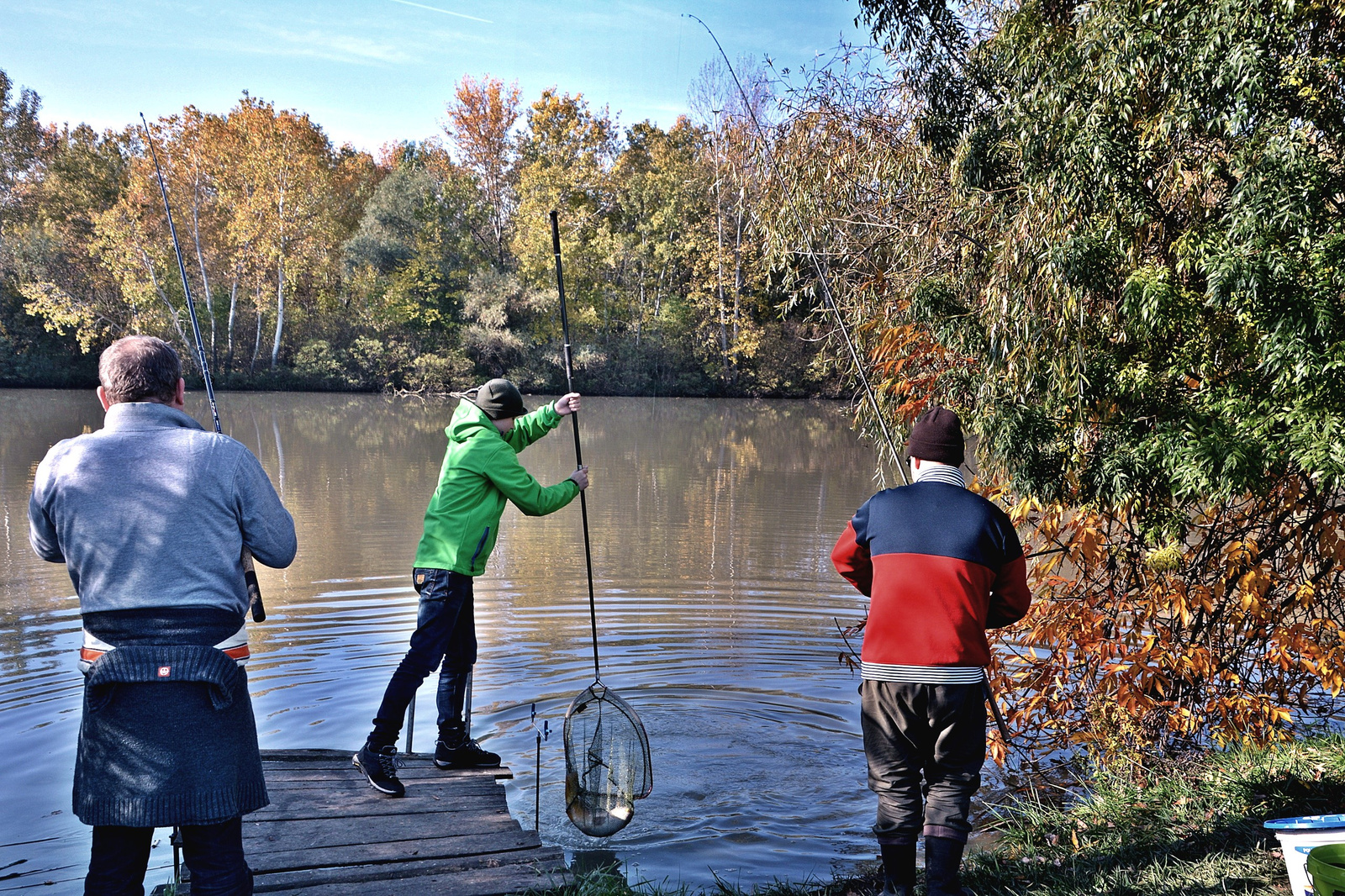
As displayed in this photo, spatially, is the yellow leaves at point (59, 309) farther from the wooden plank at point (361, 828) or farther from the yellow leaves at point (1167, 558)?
the yellow leaves at point (1167, 558)

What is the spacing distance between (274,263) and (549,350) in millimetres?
10946

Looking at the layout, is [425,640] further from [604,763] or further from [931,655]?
[931,655]

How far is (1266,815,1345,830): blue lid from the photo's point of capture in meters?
3.25

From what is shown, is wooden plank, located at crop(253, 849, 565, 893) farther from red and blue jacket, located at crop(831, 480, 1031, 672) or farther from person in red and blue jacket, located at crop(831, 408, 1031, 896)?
red and blue jacket, located at crop(831, 480, 1031, 672)

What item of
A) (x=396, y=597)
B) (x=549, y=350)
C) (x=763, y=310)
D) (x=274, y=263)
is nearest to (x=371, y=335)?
(x=274, y=263)

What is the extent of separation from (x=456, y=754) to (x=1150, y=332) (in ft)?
A: 11.7

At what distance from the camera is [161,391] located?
2.88m

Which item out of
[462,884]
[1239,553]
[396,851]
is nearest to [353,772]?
[396,851]

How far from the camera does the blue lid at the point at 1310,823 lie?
3252 millimetres

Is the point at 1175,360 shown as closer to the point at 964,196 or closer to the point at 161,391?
the point at 964,196

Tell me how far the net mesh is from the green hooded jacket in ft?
2.69

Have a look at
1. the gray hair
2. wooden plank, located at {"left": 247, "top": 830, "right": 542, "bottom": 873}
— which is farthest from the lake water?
the gray hair

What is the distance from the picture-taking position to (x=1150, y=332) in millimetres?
4438

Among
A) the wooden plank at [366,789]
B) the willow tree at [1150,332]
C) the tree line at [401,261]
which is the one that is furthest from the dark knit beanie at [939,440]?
the tree line at [401,261]
